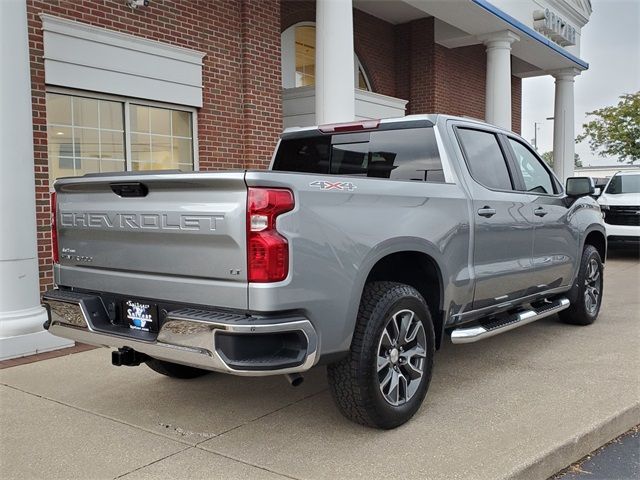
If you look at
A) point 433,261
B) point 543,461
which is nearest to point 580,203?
point 433,261

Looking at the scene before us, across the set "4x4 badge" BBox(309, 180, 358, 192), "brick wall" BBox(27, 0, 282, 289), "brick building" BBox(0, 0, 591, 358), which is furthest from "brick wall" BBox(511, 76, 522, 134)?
"4x4 badge" BBox(309, 180, 358, 192)

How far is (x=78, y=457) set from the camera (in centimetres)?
356

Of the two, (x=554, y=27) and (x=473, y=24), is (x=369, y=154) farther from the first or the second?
(x=554, y=27)

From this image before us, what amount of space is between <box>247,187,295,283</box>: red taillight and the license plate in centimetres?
76

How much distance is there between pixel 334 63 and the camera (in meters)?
8.16

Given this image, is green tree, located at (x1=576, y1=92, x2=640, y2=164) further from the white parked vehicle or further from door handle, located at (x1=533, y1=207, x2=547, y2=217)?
door handle, located at (x1=533, y1=207, x2=547, y2=217)

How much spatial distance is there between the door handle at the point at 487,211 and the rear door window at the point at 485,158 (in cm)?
21

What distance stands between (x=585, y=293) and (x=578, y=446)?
3295 millimetres

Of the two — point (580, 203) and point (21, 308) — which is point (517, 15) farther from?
point (21, 308)

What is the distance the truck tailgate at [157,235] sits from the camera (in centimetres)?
320

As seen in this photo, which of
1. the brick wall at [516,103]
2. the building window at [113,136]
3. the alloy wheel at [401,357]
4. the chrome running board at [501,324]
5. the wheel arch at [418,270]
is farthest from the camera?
A: the brick wall at [516,103]

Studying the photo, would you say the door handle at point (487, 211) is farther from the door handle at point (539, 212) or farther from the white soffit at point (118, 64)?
the white soffit at point (118, 64)

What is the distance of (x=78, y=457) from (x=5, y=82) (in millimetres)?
3416

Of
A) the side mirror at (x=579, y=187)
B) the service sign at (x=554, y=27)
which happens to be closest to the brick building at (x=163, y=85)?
the service sign at (x=554, y=27)
